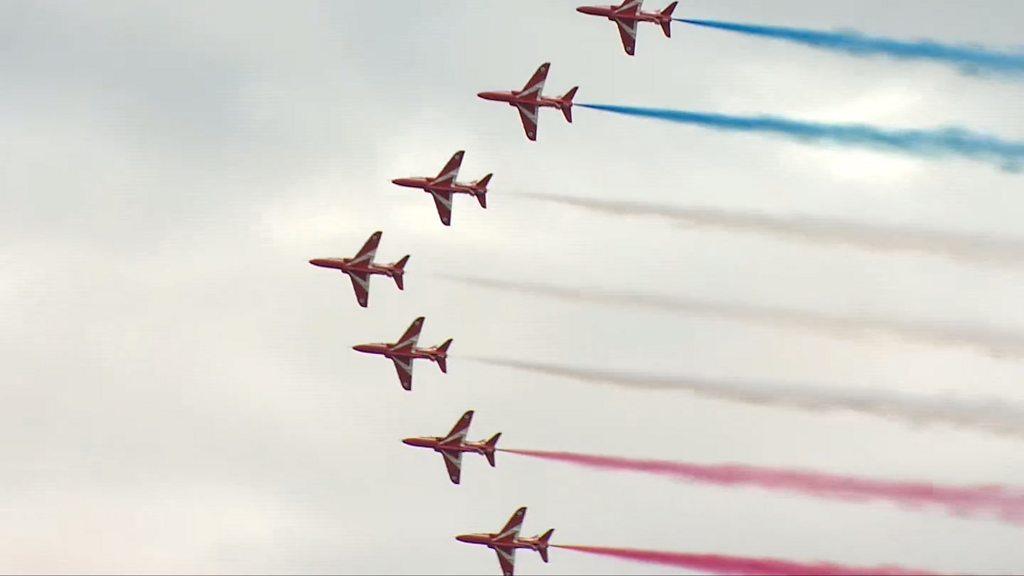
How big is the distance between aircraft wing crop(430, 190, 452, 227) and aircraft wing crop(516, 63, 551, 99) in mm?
7137

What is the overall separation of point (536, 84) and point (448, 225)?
950 cm

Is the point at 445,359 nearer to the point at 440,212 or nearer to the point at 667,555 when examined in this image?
the point at 440,212

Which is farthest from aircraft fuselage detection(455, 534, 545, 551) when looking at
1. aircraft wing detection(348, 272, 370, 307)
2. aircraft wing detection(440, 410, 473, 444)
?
aircraft wing detection(348, 272, 370, 307)

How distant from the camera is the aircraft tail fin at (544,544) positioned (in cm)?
10925

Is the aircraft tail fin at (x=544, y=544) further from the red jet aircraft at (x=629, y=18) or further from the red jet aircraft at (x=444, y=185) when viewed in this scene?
the red jet aircraft at (x=629, y=18)

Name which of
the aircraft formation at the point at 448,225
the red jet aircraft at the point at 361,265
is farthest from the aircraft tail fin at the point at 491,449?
the red jet aircraft at the point at 361,265

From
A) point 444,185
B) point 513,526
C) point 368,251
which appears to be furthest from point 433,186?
point 513,526

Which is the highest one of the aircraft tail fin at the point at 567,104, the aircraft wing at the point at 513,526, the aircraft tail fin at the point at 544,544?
the aircraft tail fin at the point at 567,104

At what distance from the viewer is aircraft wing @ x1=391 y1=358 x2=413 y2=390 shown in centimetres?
11900

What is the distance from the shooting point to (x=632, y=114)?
10812 centimetres

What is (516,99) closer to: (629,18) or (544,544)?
(629,18)

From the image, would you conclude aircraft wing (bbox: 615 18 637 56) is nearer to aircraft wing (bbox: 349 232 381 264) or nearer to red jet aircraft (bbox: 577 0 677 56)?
red jet aircraft (bbox: 577 0 677 56)

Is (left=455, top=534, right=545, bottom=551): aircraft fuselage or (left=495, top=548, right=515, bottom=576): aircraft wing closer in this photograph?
(left=455, top=534, right=545, bottom=551): aircraft fuselage

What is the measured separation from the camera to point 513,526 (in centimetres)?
11331
